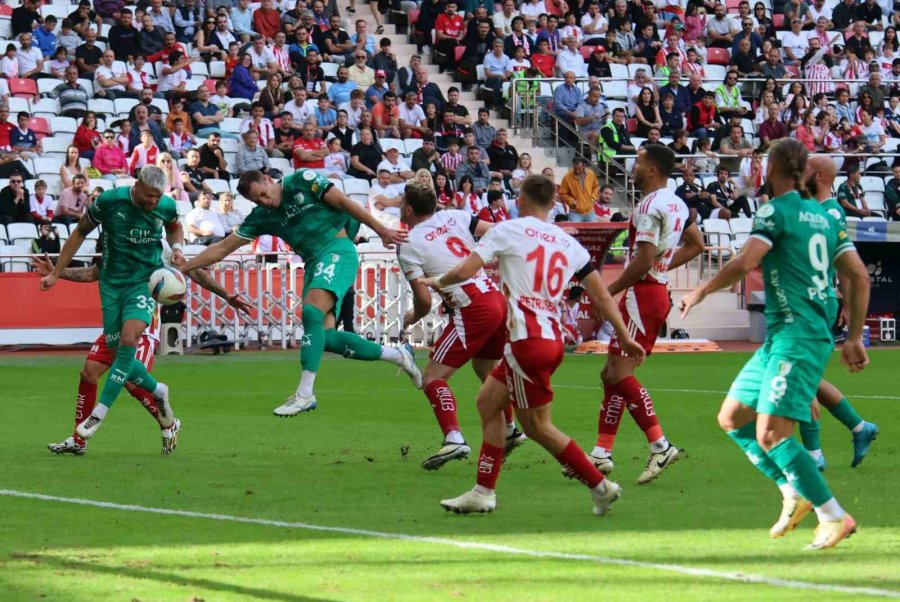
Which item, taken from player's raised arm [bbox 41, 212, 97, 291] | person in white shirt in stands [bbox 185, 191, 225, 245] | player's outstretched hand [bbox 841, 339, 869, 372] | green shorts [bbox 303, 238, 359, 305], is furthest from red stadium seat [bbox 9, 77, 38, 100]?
player's outstretched hand [bbox 841, 339, 869, 372]

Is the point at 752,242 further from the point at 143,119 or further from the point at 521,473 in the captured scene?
the point at 143,119

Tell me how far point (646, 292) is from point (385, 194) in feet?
53.6

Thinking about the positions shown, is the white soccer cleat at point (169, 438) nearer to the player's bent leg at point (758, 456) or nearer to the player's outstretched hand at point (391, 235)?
the player's outstretched hand at point (391, 235)

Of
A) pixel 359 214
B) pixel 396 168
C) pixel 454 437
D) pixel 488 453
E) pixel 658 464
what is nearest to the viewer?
pixel 488 453

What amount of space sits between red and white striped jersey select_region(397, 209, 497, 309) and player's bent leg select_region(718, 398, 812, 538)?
3331 mm

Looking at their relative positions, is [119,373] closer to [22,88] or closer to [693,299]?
[693,299]

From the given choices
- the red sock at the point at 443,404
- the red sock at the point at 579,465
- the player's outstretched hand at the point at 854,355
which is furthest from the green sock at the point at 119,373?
the player's outstretched hand at the point at 854,355

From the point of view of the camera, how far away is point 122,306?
436 inches

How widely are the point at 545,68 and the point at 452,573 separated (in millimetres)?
25490

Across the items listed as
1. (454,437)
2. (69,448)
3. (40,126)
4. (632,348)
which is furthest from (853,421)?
(40,126)

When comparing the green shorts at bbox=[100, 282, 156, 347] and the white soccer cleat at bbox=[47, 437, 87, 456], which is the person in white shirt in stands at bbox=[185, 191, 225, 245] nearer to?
the green shorts at bbox=[100, 282, 156, 347]

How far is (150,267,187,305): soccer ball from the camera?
36.6 ft

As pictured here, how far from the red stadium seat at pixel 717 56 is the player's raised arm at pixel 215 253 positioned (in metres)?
24.1

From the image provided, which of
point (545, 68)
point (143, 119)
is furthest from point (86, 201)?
point (545, 68)
